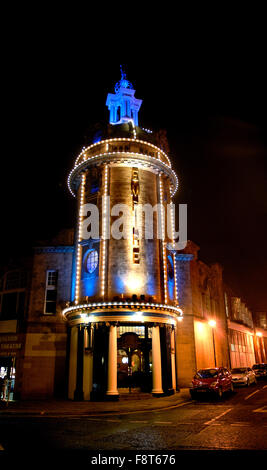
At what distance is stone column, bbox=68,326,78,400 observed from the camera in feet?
75.4

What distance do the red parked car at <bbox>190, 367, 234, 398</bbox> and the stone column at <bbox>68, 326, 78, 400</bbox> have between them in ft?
25.6

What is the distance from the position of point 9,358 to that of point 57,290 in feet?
20.1

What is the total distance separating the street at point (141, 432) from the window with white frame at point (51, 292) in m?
13.2

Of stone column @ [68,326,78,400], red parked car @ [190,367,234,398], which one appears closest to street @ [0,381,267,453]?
red parked car @ [190,367,234,398]

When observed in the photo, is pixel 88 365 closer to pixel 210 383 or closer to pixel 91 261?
pixel 91 261

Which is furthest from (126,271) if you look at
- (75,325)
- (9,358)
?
(9,358)

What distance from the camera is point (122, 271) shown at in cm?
2400

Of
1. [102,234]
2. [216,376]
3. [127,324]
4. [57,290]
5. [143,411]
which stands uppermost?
[102,234]

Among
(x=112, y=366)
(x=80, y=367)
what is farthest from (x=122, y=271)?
(x=80, y=367)

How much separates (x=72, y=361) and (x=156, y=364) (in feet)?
19.0

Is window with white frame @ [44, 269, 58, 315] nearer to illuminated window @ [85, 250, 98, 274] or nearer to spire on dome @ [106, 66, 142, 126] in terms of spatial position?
illuminated window @ [85, 250, 98, 274]

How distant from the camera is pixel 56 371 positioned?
2606cm
